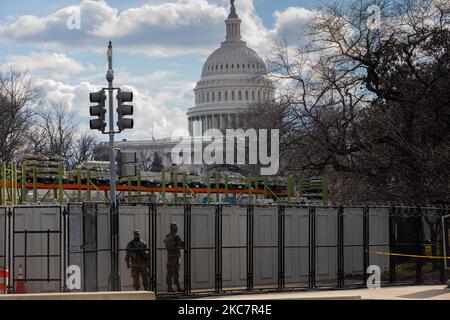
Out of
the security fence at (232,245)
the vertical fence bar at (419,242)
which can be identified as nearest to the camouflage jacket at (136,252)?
the security fence at (232,245)

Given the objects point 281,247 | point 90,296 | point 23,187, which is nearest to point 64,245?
point 90,296

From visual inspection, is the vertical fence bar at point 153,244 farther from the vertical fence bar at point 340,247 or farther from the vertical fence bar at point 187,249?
the vertical fence bar at point 340,247

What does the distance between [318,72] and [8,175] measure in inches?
521

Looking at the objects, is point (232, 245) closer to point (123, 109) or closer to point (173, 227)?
point (173, 227)

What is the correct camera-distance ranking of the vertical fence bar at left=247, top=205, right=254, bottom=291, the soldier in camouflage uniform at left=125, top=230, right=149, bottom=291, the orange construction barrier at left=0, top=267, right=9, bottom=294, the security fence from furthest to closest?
the vertical fence bar at left=247, top=205, right=254, bottom=291 < the soldier in camouflage uniform at left=125, top=230, right=149, bottom=291 < the security fence < the orange construction barrier at left=0, top=267, right=9, bottom=294

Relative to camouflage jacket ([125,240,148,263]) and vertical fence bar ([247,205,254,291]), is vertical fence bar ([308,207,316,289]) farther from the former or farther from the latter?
camouflage jacket ([125,240,148,263])

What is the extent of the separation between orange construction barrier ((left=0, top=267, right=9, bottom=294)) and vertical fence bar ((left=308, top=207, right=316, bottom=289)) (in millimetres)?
8207

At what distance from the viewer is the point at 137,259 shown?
26328mm

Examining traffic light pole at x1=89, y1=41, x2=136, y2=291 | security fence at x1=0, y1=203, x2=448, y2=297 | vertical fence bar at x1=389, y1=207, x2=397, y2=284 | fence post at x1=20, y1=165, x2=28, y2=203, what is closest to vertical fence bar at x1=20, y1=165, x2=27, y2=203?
fence post at x1=20, y1=165, x2=28, y2=203

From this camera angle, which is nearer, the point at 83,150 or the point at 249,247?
the point at 249,247

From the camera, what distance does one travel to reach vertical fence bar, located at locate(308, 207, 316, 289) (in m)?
29.5

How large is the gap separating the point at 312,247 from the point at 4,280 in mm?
8749

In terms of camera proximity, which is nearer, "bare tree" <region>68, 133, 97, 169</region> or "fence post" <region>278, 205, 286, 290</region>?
"fence post" <region>278, 205, 286, 290</region>
